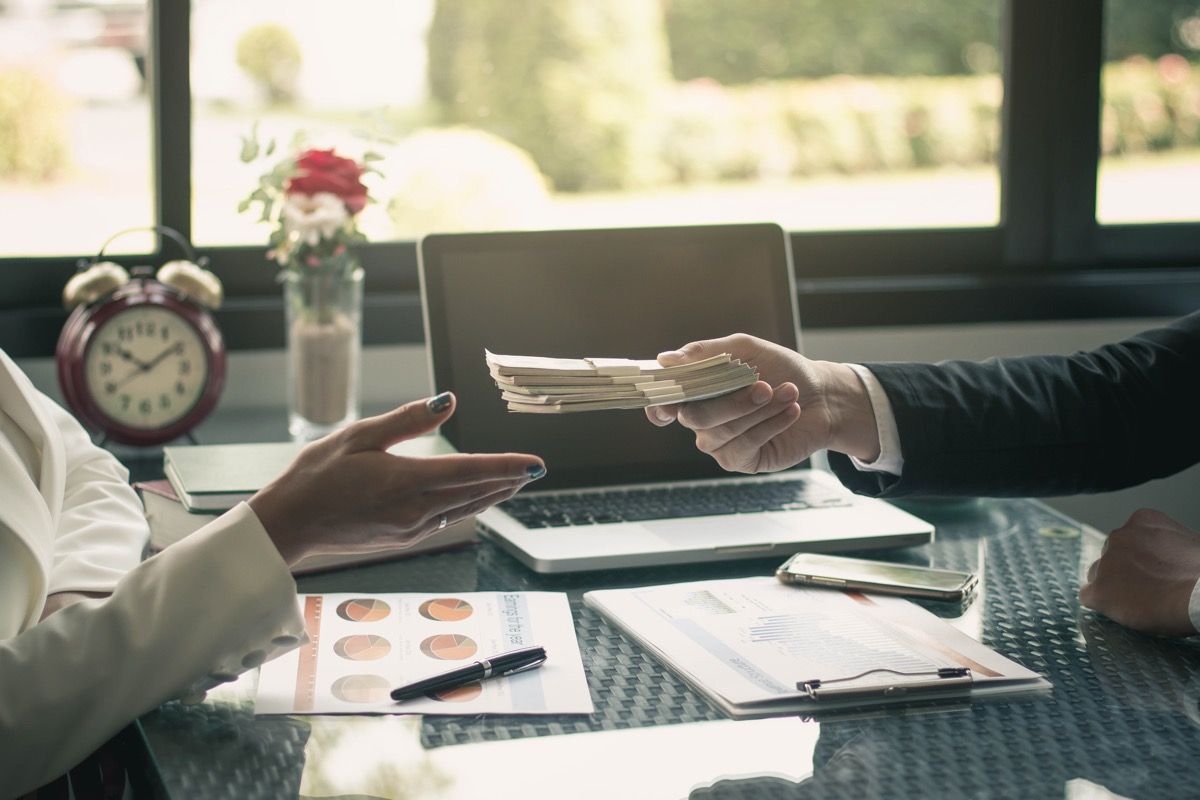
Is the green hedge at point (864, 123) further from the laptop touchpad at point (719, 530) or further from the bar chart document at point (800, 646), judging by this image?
the bar chart document at point (800, 646)

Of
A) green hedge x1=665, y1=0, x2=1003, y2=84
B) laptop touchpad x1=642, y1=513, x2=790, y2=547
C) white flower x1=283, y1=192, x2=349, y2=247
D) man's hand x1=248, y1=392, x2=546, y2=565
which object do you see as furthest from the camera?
green hedge x1=665, y1=0, x2=1003, y2=84

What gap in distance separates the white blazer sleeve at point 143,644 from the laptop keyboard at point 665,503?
47cm

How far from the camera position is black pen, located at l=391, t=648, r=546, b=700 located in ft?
3.16

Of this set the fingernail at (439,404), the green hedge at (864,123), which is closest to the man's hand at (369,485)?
the fingernail at (439,404)

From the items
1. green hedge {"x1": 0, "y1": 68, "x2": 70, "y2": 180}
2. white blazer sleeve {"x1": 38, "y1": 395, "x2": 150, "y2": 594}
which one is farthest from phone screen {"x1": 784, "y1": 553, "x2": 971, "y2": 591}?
green hedge {"x1": 0, "y1": 68, "x2": 70, "y2": 180}

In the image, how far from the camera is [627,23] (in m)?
2.29

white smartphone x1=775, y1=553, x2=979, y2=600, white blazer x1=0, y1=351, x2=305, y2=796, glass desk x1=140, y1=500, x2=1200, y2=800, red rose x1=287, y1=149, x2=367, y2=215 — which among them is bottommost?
glass desk x1=140, y1=500, x2=1200, y2=800

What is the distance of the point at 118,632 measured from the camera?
913mm

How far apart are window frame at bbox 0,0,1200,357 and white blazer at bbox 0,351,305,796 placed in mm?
1120

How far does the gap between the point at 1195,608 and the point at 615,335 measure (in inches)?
29.0

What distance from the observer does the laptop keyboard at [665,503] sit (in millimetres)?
1423

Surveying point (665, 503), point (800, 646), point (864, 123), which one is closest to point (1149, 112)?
point (864, 123)

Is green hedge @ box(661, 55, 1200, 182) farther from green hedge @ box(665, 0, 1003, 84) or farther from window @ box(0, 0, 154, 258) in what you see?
window @ box(0, 0, 154, 258)

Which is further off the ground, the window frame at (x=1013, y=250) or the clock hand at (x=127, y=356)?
the window frame at (x=1013, y=250)
